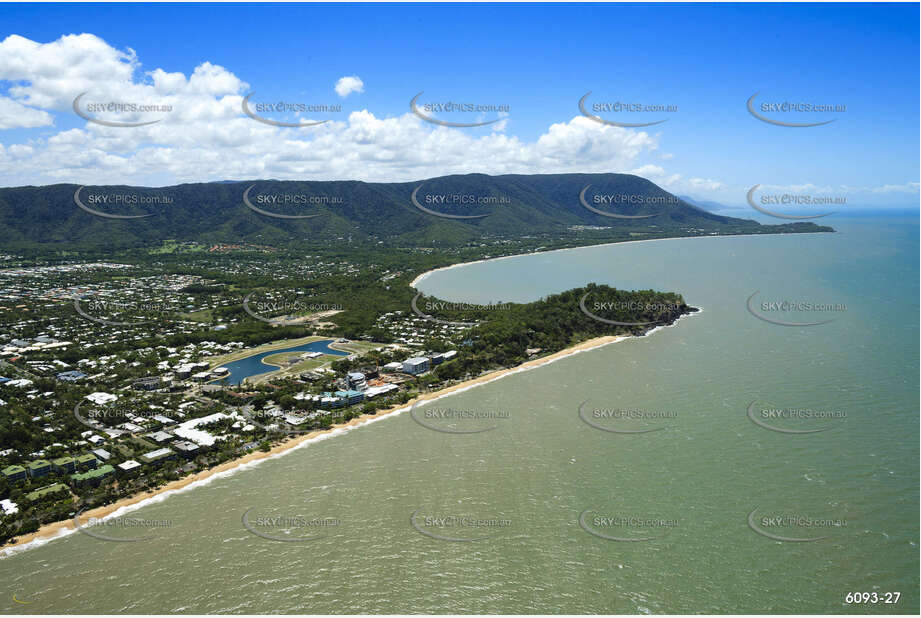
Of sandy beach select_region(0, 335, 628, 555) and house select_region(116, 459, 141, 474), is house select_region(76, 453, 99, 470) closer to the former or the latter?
house select_region(116, 459, 141, 474)

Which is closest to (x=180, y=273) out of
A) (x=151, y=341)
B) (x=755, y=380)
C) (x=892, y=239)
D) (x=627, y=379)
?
(x=151, y=341)

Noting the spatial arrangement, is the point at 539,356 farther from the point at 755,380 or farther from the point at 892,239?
the point at 892,239

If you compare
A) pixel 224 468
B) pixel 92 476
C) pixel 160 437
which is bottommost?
pixel 224 468

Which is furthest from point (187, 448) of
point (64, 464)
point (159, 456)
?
point (64, 464)

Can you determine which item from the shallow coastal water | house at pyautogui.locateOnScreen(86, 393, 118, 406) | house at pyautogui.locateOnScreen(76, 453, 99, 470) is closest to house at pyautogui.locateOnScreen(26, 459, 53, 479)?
house at pyautogui.locateOnScreen(76, 453, 99, 470)

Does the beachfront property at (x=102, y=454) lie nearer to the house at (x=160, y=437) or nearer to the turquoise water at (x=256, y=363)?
the house at (x=160, y=437)

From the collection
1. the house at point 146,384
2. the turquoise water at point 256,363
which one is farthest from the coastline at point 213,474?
the house at point 146,384

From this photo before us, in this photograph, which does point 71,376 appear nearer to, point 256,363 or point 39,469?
point 256,363

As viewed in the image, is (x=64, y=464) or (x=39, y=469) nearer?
(x=39, y=469)
